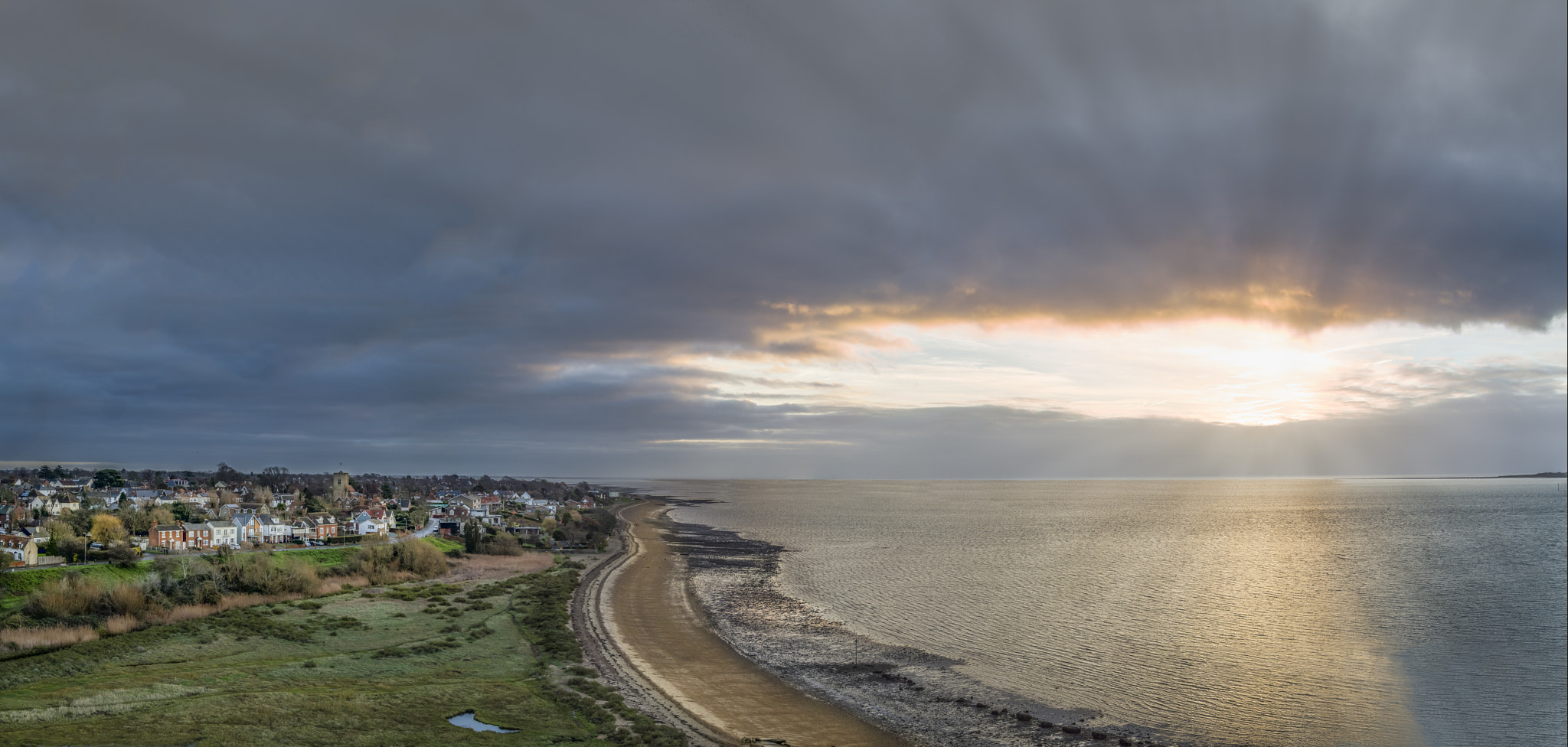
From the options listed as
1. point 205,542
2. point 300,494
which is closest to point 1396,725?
point 205,542

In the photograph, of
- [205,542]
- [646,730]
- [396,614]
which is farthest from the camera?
[205,542]

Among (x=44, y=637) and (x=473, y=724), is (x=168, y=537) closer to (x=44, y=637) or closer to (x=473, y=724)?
(x=44, y=637)

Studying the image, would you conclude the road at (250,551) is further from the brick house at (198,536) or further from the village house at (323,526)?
the brick house at (198,536)

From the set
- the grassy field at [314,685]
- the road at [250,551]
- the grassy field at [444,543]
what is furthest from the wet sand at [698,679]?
the grassy field at [444,543]

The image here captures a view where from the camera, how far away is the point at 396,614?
40.8 metres

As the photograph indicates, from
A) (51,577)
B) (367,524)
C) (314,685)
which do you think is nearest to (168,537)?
(367,524)

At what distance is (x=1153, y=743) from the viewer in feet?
79.9

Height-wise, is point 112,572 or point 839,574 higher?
point 112,572

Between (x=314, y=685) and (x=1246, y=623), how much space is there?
48.1 meters

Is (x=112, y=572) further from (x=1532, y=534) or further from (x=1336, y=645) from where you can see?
(x=1532, y=534)

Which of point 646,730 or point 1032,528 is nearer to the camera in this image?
point 646,730

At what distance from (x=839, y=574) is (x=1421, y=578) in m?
48.2

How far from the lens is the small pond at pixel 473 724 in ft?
72.2

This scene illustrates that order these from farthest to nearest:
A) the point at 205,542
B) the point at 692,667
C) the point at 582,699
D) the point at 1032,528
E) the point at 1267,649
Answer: the point at 1032,528 < the point at 205,542 < the point at 1267,649 < the point at 692,667 < the point at 582,699
